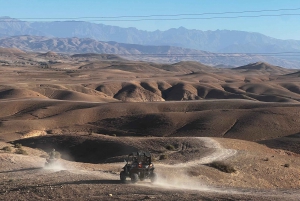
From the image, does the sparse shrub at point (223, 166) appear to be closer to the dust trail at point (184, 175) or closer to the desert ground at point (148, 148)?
the desert ground at point (148, 148)

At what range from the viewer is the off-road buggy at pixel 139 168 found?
23.0 metres

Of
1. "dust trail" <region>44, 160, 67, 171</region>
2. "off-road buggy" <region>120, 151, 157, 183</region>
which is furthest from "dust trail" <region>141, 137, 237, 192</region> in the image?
"dust trail" <region>44, 160, 67, 171</region>

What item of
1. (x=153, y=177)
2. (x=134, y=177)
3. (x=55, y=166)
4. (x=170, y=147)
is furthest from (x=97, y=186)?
(x=170, y=147)

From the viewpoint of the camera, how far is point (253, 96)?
126 meters

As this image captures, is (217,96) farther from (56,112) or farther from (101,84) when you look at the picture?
(56,112)

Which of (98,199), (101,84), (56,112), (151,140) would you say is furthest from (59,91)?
(98,199)

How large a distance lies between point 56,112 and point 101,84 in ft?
182

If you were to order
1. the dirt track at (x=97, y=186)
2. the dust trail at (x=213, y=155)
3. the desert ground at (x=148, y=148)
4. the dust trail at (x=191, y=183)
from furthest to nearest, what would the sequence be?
the dust trail at (x=213, y=155)
the dust trail at (x=191, y=183)
the desert ground at (x=148, y=148)
the dirt track at (x=97, y=186)

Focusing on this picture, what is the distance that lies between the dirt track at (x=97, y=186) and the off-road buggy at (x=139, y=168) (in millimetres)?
439

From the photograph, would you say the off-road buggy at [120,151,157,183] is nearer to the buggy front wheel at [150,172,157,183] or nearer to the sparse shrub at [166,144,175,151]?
the buggy front wheel at [150,172,157,183]

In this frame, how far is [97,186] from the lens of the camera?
2244cm

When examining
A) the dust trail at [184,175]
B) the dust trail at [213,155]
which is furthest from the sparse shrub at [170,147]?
the dust trail at [184,175]

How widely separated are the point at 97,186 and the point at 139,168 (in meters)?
2.35

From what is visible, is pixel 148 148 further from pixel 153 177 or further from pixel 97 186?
pixel 97 186
